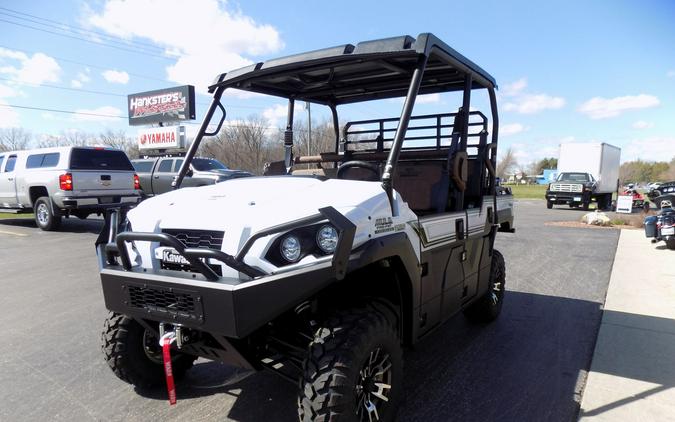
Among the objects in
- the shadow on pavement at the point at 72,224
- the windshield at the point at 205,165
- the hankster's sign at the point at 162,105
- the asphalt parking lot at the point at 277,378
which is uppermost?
the hankster's sign at the point at 162,105

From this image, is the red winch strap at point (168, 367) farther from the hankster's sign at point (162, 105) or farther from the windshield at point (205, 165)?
the hankster's sign at point (162, 105)

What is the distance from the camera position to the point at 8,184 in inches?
473

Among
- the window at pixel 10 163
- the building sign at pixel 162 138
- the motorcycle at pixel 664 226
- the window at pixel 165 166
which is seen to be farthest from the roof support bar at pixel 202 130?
the building sign at pixel 162 138

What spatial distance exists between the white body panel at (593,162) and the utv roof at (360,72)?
2287cm

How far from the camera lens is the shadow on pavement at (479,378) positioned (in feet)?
9.59

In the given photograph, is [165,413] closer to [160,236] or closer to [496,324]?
[160,236]

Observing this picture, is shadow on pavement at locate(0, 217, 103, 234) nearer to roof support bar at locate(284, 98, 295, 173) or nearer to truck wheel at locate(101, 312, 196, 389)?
roof support bar at locate(284, 98, 295, 173)

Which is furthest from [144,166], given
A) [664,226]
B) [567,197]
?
[567,197]

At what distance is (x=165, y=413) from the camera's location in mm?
2863

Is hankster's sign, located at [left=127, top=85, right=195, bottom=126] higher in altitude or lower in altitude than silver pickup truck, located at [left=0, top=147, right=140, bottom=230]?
higher

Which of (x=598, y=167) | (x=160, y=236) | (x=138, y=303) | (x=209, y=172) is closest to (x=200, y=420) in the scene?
(x=138, y=303)

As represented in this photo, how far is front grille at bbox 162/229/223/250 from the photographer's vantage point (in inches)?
91.4

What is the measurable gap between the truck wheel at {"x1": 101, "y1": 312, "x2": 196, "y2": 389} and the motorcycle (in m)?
10.2

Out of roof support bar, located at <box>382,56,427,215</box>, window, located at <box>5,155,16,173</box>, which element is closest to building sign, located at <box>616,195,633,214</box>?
roof support bar, located at <box>382,56,427,215</box>
